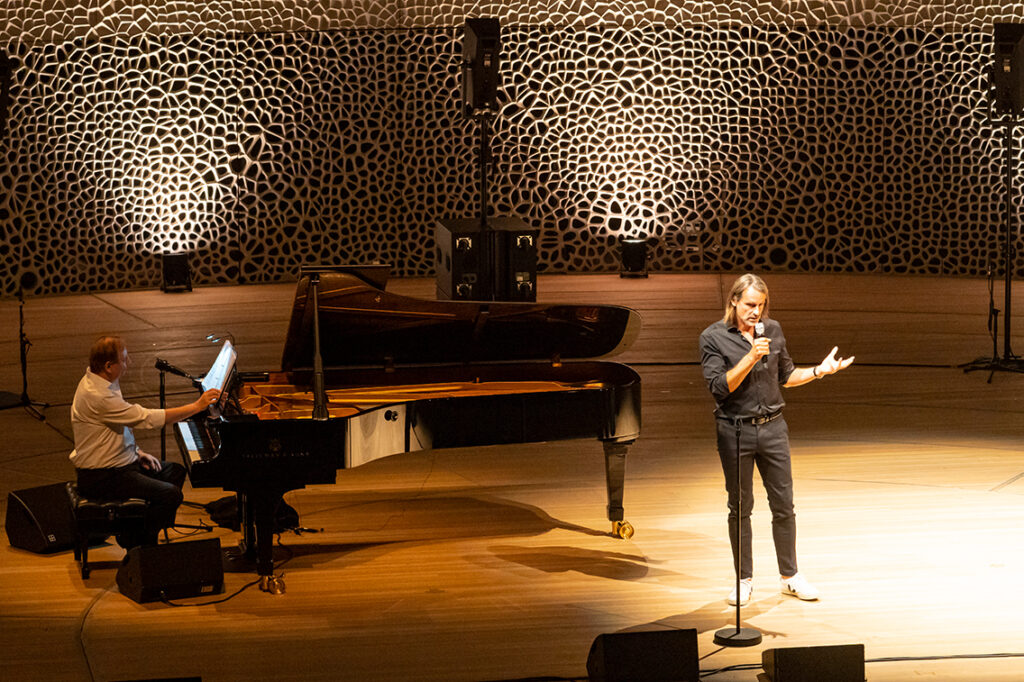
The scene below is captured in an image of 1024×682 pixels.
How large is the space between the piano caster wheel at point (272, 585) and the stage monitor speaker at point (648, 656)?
195 centimetres

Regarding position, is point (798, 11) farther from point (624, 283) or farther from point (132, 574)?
point (132, 574)

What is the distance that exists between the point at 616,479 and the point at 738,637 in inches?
55.2

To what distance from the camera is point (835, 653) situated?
4.02 metres

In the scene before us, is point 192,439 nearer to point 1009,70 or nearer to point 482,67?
point 482,67

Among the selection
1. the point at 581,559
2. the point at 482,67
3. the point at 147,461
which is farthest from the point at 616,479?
the point at 482,67

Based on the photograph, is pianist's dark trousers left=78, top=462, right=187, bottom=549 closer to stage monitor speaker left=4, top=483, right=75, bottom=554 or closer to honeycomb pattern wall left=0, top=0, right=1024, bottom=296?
stage monitor speaker left=4, top=483, right=75, bottom=554

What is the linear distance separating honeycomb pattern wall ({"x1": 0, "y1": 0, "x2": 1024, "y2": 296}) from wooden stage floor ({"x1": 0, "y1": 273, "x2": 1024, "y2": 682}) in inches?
169

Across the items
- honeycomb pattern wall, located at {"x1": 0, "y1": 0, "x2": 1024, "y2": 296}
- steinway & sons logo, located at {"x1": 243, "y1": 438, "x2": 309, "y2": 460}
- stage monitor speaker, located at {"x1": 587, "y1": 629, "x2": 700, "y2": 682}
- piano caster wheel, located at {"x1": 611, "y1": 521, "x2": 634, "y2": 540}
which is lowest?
piano caster wheel, located at {"x1": 611, "y1": 521, "x2": 634, "y2": 540}

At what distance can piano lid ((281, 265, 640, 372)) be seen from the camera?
645 centimetres

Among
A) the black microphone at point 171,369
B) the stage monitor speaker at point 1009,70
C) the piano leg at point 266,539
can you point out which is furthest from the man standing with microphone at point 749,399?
the stage monitor speaker at point 1009,70

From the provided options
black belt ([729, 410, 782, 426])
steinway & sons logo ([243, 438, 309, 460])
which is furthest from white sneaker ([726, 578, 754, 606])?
steinway & sons logo ([243, 438, 309, 460])

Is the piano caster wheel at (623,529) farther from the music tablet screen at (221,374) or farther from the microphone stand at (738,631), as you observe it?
the music tablet screen at (221,374)

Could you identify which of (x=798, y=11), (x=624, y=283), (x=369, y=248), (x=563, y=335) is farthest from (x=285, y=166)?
(x=563, y=335)

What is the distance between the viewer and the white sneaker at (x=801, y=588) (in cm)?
547
